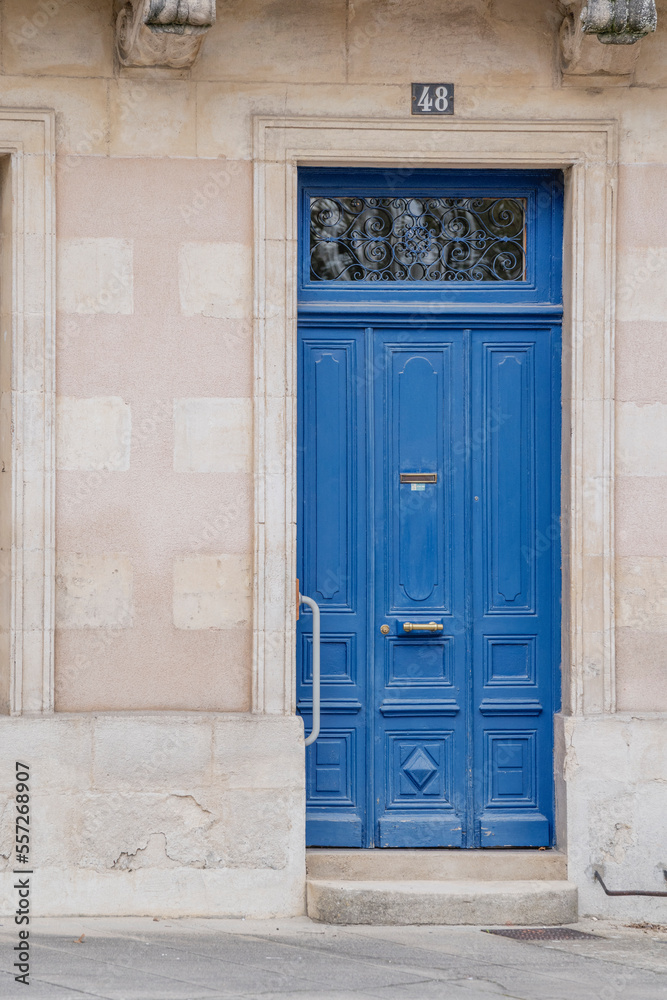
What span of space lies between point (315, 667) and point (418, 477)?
111 centimetres

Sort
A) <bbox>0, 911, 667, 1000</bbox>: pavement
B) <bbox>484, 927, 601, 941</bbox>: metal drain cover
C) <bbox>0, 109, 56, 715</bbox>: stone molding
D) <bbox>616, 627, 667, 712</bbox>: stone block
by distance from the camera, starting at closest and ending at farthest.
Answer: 1. <bbox>0, 911, 667, 1000</bbox>: pavement
2. <bbox>484, 927, 601, 941</bbox>: metal drain cover
3. <bbox>0, 109, 56, 715</bbox>: stone molding
4. <bbox>616, 627, 667, 712</bbox>: stone block

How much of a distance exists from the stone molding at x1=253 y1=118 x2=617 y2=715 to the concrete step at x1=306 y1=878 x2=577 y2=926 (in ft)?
2.97

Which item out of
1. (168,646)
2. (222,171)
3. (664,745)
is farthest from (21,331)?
(664,745)

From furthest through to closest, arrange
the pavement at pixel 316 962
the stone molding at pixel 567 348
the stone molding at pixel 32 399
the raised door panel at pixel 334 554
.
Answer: the raised door panel at pixel 334 554, the stone molding at pixel 567 348, the stone molding at pixel 32 399, the pavement at pixel 316 962

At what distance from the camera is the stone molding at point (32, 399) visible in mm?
6328

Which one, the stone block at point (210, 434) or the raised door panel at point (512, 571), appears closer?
the stone block at point (210, 434)

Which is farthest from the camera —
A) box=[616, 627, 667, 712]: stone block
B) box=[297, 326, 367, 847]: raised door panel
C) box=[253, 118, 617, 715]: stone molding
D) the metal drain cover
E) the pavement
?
box=[297, 326, 367, 847]: raised door panel

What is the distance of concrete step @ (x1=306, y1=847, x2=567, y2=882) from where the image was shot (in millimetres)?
6531

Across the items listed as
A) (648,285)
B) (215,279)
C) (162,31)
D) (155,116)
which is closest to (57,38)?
(155,116)

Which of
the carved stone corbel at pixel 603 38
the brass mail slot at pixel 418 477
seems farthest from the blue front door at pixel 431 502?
the carved stone corbel at pixel 603 38

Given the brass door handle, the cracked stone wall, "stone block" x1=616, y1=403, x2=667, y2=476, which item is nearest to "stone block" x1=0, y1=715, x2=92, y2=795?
the cracked stone wall

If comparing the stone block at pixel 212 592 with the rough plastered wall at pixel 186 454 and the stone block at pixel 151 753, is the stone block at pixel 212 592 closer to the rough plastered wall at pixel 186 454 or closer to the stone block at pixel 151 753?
the rough plastered wall at pixel 186 454

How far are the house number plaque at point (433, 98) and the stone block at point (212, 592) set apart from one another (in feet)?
8.00

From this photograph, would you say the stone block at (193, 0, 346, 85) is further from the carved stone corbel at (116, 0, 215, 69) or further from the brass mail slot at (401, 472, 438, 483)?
the brass mail slot at (401, 472, 438, 483)
